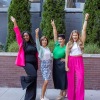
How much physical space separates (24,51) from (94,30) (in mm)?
3548

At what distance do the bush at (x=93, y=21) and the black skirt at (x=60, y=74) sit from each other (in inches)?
109

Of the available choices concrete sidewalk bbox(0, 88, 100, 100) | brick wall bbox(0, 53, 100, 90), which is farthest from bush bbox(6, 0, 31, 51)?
concrete sidewalk bbox(0, 88, 100, 100)

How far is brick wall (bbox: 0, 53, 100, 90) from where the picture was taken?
10055 millimetres

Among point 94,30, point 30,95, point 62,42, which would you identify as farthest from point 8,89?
point 94,30

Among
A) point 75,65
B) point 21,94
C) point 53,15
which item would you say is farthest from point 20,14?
point 75,65

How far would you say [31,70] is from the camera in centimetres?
820

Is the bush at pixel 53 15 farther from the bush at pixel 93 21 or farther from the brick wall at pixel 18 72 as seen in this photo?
the brick wall at pixel 18 72

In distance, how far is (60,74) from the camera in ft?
28.5

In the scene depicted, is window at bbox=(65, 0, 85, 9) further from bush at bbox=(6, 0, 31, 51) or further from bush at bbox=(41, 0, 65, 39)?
bush at bbox=(6, 0, 31, 51)

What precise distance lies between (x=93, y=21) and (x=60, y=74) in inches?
125

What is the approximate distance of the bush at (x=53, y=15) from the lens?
11.4 m

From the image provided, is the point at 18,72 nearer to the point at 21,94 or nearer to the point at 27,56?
the point at 21,94

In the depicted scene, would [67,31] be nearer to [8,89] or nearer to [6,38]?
[6,38]

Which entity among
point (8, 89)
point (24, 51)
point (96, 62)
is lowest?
point (8, 89)
